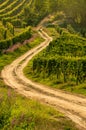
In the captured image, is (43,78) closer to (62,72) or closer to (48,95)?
(62,72)

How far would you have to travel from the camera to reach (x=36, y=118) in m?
25.4

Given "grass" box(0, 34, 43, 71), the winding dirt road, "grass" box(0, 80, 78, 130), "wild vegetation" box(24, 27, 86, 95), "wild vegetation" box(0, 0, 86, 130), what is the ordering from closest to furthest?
"grass" box(0, 80, 78, 130) < "wild vegetation" box(0, 0, 86, 130) < the winding dirt road < "wild vegetation" box(24, 27, 86, 95) < "grass" box(0, 34, 43, 71)

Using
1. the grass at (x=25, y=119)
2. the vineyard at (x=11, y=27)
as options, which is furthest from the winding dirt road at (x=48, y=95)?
the vineyard at (x=11, y=27)

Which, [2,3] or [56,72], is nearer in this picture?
[56,72]

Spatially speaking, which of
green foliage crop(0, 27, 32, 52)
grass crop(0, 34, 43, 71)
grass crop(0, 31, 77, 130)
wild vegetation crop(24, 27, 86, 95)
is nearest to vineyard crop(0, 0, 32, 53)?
green foliage crop(0, 27, 32, 52)

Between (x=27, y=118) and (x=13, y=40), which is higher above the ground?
(x=27, y=118)

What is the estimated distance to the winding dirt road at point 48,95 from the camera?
2984cm

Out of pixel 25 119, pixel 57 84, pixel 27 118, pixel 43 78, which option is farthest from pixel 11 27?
pixel 25 119

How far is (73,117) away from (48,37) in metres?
75.3

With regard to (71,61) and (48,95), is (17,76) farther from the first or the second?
(48,95)

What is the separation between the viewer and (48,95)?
37.7 m

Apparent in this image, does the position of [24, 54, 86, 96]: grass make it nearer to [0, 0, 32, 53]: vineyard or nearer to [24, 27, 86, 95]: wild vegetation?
[24, 27, 86, 95]: wild vegetation

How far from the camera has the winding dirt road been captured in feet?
97.9

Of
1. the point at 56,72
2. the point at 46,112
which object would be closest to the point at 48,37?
the point at 56,72
